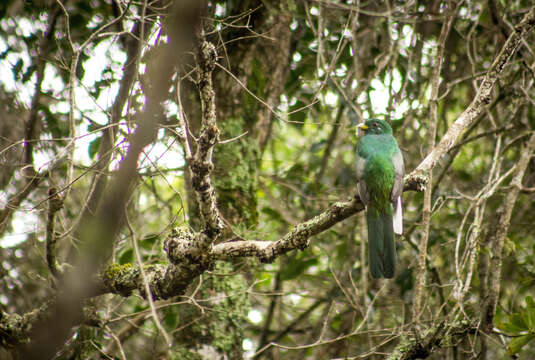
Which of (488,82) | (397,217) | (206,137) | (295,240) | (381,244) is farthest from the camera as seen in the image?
(397,217)

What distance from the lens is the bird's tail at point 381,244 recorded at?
3.36 m

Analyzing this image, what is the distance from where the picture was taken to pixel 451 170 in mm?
5105

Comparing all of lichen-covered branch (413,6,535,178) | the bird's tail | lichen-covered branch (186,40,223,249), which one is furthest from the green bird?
lichen-covered branch (186,40,223,249)

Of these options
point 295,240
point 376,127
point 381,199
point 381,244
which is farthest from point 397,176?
point 295,240

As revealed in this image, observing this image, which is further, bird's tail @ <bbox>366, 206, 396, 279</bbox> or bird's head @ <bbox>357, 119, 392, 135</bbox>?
bird's head @ <bbox>357, 119, 392, 135</bbox>

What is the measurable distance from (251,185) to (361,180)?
42.4 inches

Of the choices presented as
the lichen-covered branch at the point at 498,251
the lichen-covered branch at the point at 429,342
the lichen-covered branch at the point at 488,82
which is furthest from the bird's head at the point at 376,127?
the lichen-covered branch at the point at 429,342

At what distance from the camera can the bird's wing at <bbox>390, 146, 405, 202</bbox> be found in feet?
11.2

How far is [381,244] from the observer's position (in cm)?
344

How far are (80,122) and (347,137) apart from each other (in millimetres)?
2924

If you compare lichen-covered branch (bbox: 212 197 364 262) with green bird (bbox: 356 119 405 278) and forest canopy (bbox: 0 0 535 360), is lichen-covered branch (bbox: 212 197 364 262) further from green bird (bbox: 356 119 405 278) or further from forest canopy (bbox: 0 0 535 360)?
green bird (bbox: 356 119 405 278)

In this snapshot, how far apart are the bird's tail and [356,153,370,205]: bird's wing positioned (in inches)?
7.4

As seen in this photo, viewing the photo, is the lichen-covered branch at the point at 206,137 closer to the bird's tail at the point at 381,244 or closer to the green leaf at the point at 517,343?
the bird's tail at the point at 381,244

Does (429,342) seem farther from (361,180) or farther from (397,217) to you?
(361,180)
